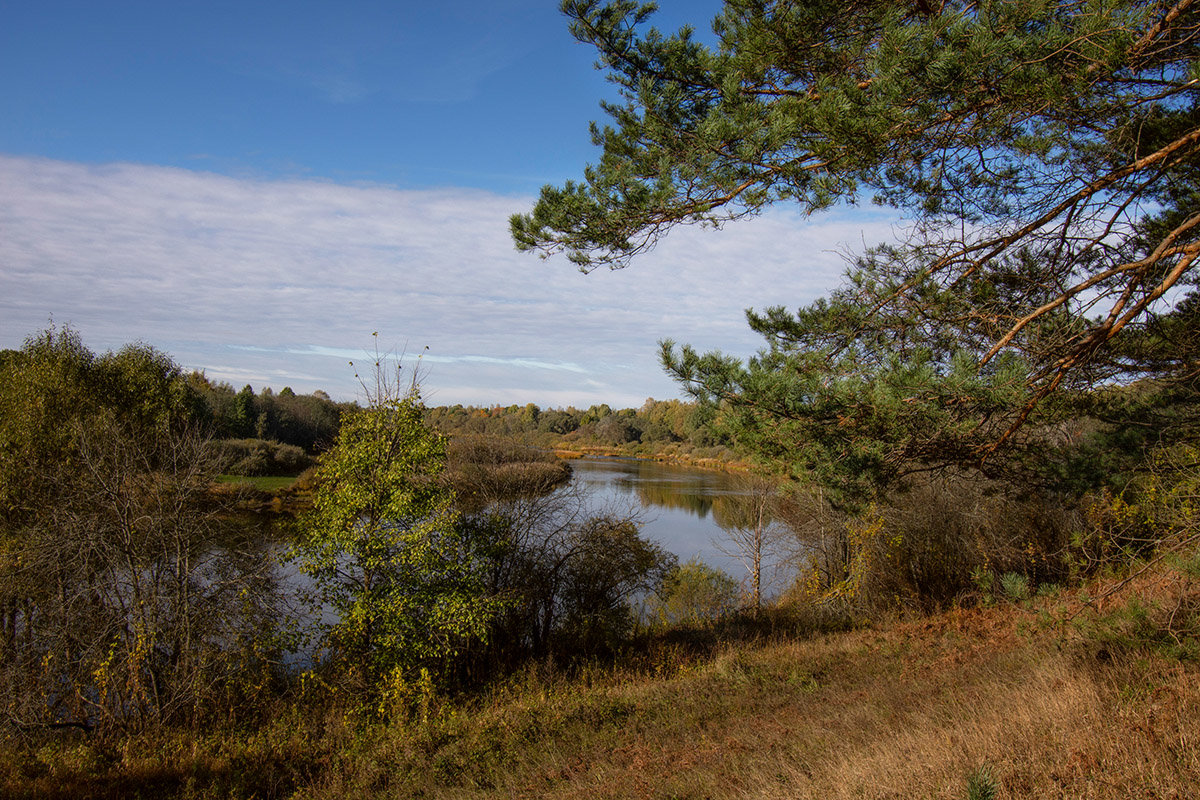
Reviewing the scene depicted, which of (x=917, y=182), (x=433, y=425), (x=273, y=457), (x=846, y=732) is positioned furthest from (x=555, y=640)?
(x=273, y=457)

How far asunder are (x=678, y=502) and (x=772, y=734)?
26681mm

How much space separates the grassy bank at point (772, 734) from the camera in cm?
352

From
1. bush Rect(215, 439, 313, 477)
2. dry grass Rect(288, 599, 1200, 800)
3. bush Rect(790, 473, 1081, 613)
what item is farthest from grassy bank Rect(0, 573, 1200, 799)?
bush Rect(215, 439, 313, 477)

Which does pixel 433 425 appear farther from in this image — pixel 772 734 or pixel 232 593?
pixel 772 734

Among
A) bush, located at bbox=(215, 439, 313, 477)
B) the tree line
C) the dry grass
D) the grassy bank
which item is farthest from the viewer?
bush, located at bbox=(215, 439, 313, 477)

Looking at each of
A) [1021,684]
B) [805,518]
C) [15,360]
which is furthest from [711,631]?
[15,360]

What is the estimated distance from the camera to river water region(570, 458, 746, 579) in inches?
817

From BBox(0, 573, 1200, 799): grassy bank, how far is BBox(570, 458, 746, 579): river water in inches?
280

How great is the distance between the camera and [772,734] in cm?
583

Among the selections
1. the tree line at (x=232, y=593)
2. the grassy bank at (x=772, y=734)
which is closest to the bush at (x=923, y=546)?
the grassy bank at (x=772, y=734)

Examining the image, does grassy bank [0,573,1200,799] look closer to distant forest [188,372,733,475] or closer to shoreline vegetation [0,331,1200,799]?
shoreline vegetation [0,331,1200,799]

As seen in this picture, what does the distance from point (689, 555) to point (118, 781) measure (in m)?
16.5

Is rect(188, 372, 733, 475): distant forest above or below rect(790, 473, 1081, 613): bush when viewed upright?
above

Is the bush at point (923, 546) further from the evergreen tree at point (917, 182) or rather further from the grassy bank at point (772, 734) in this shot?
the evergreen tree at point (917, 182)
